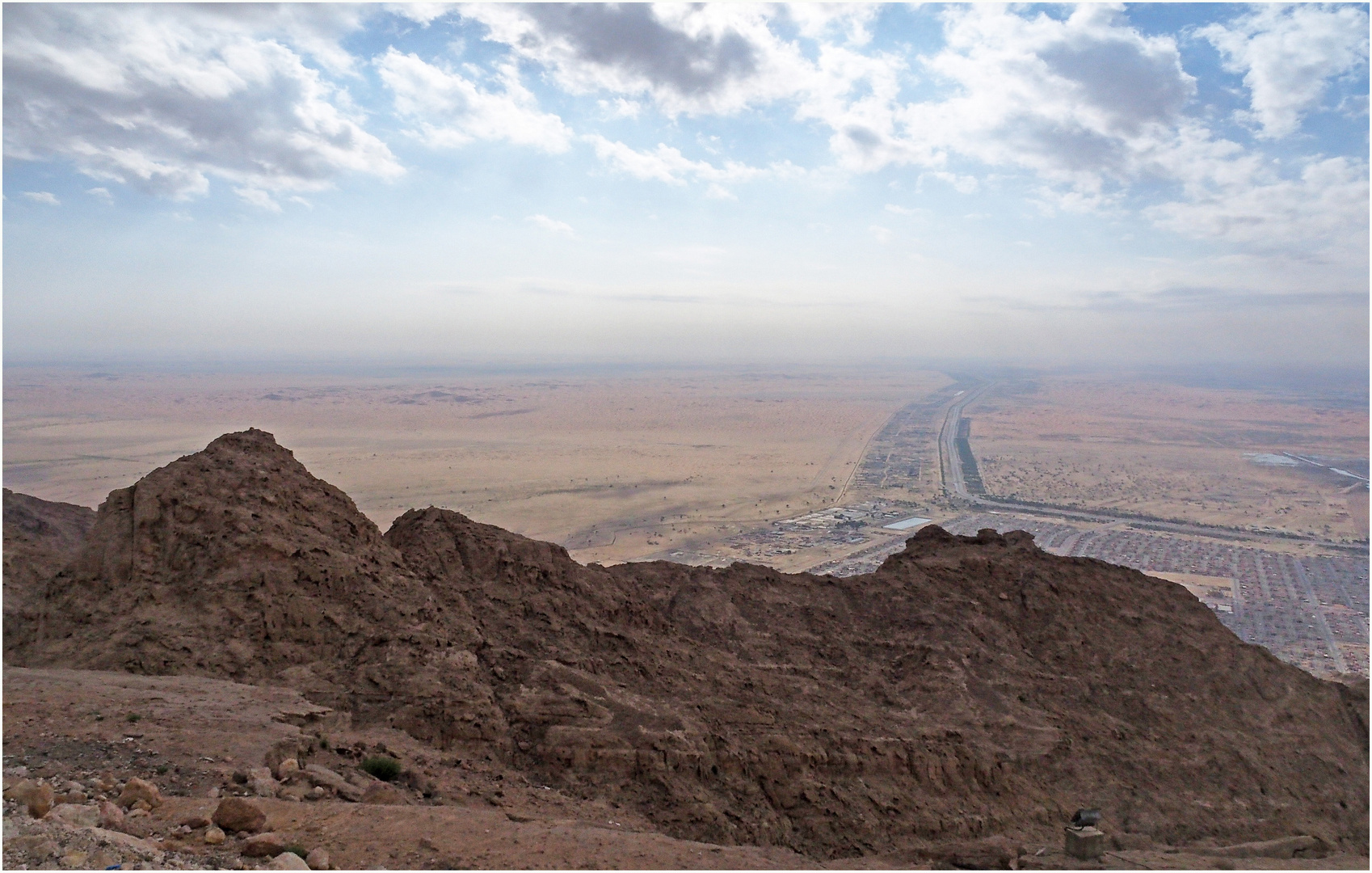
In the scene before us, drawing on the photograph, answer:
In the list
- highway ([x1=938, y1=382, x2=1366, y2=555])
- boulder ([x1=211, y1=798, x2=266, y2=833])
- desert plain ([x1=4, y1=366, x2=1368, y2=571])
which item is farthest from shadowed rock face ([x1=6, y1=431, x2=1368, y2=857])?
highway ([x1=938, y1=382, x2=1366, y2=555])

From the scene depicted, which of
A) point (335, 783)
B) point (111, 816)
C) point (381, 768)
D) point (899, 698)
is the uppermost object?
point (111, 816)

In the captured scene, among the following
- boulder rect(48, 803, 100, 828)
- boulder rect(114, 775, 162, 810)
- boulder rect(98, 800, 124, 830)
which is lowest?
boulder rect(114, 775, 162, 810)

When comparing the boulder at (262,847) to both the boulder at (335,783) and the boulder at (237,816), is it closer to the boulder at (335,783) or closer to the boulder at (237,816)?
the boulder at (237,816)

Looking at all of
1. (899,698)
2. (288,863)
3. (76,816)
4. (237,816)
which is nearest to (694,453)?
(899,698)

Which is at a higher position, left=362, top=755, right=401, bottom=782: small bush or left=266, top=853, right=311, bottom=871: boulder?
left=266, top=853, right=311, bottom=871: boulder

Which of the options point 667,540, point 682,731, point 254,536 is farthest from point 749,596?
point 667,540

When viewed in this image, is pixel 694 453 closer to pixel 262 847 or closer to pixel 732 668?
pixel 732 668

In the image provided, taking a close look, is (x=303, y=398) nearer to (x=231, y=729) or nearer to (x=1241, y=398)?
(x=231, y=729)

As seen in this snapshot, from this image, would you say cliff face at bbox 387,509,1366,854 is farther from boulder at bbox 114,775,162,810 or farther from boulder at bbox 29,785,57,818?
boulder at bbox 29,785,57,818
